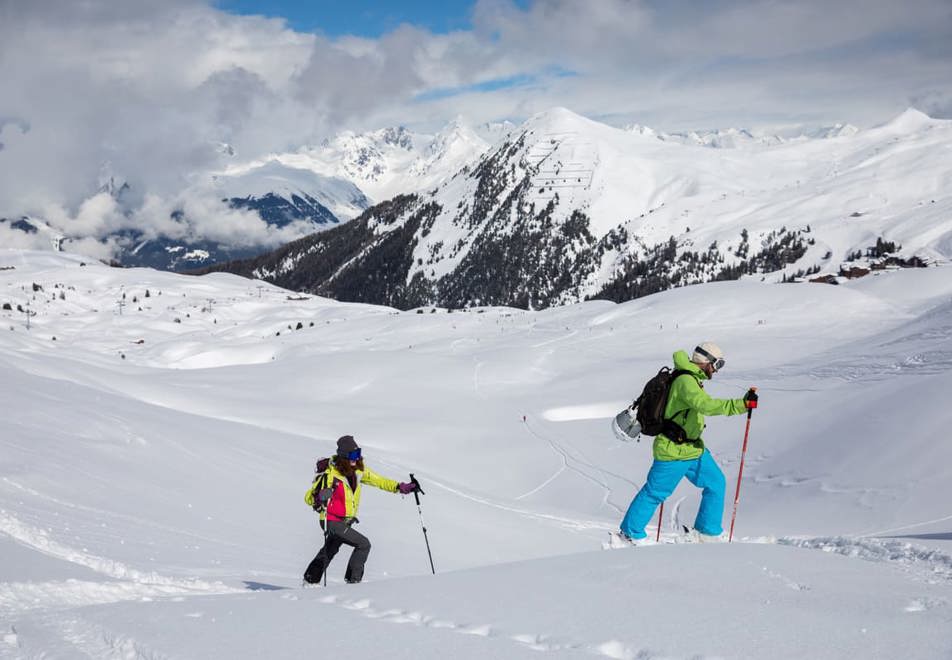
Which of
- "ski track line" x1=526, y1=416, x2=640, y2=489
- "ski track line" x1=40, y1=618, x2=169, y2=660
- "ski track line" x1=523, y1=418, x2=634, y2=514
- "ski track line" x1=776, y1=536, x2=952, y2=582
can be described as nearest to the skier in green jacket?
"ski track line" x1=776, y1=536, x2=952, y2=582

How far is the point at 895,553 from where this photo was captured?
298 inches

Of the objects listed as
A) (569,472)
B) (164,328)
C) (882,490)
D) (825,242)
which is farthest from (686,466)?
(825,242)

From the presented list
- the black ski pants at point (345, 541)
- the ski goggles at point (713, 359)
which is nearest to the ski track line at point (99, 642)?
the black ski pants at point (345, 541)

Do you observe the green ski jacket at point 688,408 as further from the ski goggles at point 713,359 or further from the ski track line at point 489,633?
the ski track line at point 489,633

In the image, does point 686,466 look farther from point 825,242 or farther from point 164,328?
point 825,242

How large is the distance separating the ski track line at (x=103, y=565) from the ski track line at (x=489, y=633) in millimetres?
2056

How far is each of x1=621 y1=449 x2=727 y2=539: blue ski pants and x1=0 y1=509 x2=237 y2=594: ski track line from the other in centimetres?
482

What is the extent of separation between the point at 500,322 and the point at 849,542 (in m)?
41.4

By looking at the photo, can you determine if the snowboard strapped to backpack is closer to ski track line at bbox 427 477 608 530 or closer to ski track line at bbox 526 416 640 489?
ski track line at bbox 427 477 608 530

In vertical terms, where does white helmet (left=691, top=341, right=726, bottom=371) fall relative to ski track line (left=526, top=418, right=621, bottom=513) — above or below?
above

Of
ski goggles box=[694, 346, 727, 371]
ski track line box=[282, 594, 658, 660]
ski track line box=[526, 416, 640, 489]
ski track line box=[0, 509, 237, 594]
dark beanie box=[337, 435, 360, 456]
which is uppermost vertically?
ski goggles box=[694, 346, 727, 371]

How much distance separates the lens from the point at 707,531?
9266 millimetres

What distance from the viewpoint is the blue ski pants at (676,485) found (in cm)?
877

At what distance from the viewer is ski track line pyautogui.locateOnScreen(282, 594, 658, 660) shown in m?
4.59
